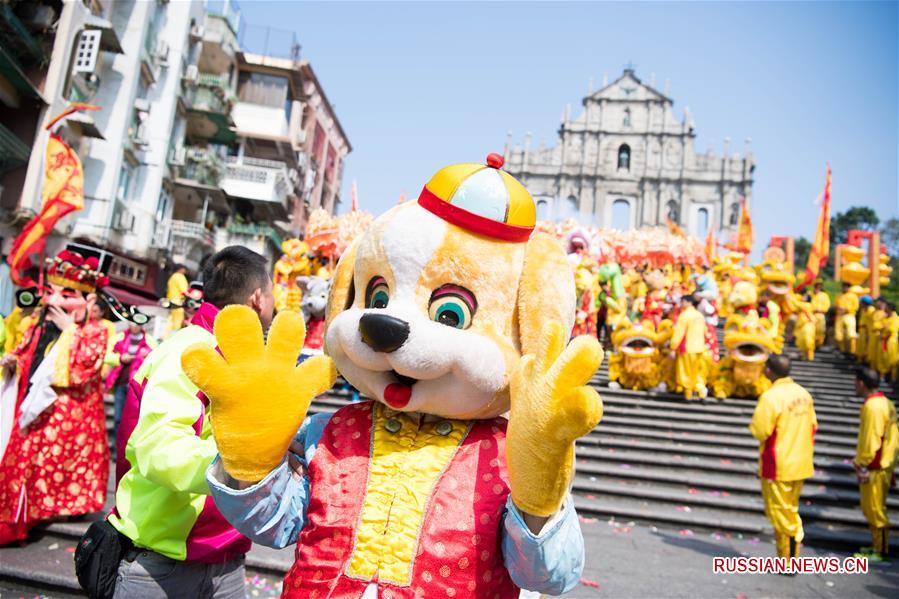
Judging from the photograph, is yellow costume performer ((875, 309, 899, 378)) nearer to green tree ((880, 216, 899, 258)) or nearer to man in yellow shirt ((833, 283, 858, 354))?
man in yellow shirt ((833, 283, 858, 354))

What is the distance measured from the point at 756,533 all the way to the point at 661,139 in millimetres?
46998

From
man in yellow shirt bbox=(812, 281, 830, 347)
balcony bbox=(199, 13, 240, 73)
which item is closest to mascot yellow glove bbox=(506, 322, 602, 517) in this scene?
man in yellow shirt bbox=(812, 281, 830, 347)

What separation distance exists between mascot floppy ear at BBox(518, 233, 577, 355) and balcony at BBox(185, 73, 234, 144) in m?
26.0

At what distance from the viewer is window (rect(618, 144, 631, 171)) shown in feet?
162

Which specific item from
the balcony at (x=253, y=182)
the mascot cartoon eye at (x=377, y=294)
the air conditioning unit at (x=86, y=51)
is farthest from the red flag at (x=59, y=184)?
the balcony at (x=253, y=182)

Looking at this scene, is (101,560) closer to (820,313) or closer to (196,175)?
(820,313)

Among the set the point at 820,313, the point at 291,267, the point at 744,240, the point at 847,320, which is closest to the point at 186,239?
the point at 291,267

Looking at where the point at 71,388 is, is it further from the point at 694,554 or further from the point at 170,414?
the point at 694,554

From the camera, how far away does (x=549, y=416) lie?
145 centimetres

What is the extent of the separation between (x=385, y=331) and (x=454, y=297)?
294mm

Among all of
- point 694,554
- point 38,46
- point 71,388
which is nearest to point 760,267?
point 694,554

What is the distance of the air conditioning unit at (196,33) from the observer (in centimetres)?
2464

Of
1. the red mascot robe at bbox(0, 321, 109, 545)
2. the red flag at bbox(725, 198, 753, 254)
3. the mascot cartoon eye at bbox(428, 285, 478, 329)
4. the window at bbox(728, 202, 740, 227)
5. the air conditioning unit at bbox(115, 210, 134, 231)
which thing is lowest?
the red mascot robe at bbox(0, 321, 109, 545)

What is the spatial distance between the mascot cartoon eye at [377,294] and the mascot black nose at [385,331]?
0.23 m
